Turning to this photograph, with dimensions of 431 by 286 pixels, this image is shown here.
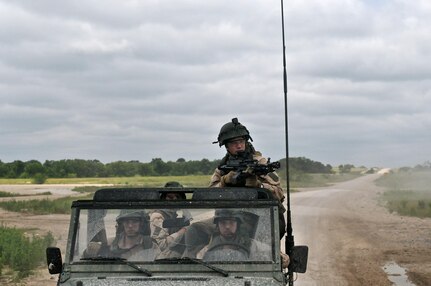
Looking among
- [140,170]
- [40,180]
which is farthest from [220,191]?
[140,170]

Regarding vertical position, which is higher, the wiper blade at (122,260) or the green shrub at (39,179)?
the green shrub at (39,179)

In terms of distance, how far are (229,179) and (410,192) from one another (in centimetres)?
4492

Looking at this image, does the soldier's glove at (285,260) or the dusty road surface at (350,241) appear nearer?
the soldier's glove at (285,260)

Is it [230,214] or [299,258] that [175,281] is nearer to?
[230,214]

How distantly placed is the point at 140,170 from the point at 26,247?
6608cm

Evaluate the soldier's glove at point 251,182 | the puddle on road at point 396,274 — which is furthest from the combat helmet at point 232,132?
the puddle on road at point 396,274

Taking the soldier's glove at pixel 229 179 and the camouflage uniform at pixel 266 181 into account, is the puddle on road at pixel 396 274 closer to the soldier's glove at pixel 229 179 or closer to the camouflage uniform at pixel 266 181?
the camouflage uniform at pixel 266 181

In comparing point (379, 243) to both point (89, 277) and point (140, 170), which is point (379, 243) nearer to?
point (89, 277)

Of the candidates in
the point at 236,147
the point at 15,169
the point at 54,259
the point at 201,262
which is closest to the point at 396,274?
the point at 236,147

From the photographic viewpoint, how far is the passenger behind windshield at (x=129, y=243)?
5.71 metres

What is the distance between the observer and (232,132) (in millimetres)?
7539

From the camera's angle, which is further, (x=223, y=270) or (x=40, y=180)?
(x=40, y=180)

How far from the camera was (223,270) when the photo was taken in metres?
5.52

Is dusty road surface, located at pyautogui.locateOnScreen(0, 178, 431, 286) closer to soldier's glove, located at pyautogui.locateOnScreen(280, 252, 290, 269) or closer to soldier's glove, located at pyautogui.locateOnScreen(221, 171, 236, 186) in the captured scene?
soldier's glove, located at pyautogui.locateOnScreen(221, 171, 236, 186)
